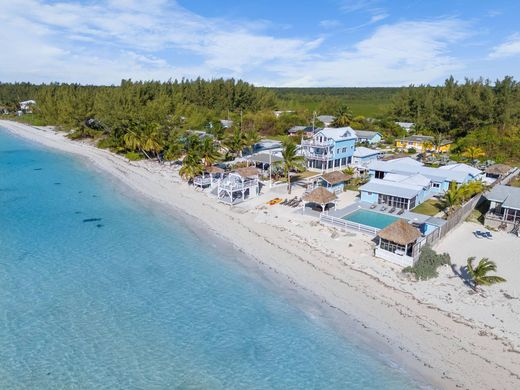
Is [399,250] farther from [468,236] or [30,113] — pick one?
[30,113]

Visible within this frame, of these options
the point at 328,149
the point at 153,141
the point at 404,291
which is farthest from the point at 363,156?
the point at 404,291

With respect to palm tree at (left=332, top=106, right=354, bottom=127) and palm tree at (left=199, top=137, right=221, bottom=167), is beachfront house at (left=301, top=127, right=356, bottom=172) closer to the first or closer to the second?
palm tree at (left=199, top=137, right=221, bottom=167)

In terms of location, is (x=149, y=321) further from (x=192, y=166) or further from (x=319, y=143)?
(x=319, y=143)

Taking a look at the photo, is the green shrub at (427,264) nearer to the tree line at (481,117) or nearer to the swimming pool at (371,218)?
the swimming pool at (371,218)

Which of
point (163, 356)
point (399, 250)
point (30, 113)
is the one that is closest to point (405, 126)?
point (399, 250)

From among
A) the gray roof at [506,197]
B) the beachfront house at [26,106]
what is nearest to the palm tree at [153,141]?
the gray roof at [506,197]

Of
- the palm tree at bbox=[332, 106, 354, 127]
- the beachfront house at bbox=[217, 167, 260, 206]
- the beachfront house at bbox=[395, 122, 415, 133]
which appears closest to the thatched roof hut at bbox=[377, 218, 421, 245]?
the beachfront house at bbox=[217, 167, 260, 206]

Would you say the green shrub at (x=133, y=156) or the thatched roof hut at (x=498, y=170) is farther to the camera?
the green shrub at (x=133, y=156)
